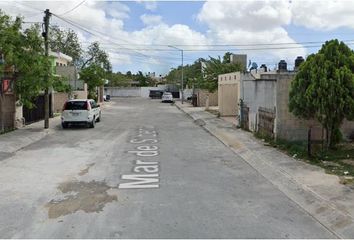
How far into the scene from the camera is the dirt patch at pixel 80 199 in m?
8.68

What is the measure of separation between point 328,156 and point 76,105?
52.4ft

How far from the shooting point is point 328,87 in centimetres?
1420

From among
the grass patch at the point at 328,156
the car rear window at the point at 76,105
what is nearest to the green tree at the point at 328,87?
the grass patch at the point at 328,156

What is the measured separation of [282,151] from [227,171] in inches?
148

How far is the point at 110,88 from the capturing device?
101625mm

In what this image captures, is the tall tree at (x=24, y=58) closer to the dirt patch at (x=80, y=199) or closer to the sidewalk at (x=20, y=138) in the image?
the sidewalk at (x=20, y=138)

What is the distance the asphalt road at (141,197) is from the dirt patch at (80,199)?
0.02 m

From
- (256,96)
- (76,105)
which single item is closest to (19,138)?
(76,105)

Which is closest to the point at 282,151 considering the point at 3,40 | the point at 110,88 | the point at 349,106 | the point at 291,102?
the point at 291,102

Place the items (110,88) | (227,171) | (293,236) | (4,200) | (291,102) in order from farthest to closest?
(110,88) → (291,102) → (227,171) → (4,200) → (293,236)

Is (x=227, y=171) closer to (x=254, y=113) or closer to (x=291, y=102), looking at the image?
(x=291, y=102)

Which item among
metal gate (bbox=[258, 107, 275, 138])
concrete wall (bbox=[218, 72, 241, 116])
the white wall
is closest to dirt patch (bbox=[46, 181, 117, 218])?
metal gate (bbox=[258, 107, 275, 138])

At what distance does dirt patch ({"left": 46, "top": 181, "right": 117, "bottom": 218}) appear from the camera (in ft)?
28.5

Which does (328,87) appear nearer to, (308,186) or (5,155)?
(308,186)
